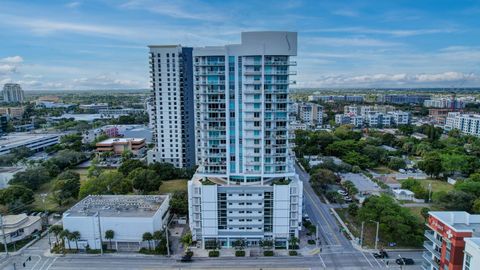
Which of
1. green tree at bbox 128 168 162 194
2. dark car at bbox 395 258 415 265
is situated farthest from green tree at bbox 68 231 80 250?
dark car at bbox 395 258 415 265

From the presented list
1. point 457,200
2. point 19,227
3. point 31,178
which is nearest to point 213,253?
point 19,227

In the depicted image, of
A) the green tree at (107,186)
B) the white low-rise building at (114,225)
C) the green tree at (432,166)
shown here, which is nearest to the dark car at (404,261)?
the white low-rise building at (114,225)

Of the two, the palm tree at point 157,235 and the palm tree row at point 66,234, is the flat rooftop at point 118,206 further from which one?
the palm tree at point 157,235

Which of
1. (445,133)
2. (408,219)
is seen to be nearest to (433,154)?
(408,219)

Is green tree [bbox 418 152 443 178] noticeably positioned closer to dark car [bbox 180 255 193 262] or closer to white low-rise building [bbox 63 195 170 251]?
dark car [bbox 180 255 193 262]

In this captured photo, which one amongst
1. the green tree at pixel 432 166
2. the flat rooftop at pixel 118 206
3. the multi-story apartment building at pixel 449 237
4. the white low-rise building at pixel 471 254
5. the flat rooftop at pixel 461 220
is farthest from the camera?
the green tree at pixel 432 166

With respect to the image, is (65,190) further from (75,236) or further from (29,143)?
→ (29,143)
